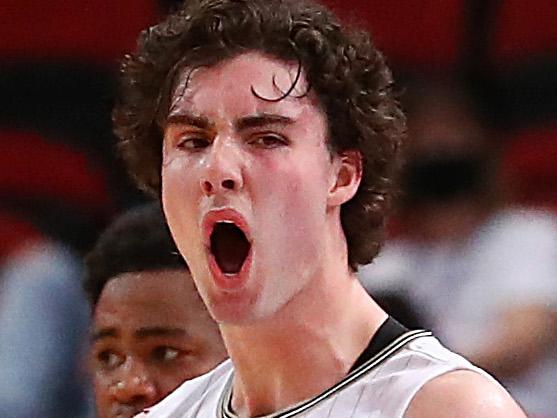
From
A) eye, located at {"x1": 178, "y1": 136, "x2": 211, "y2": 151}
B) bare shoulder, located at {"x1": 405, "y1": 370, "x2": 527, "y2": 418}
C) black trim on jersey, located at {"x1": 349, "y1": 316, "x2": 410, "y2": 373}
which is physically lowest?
bare shoulder, located at {"x1": 405, "y1": 370, "x2": 527, "y2": 418}

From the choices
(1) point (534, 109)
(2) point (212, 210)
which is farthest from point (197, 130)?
(1) point (534, 109)

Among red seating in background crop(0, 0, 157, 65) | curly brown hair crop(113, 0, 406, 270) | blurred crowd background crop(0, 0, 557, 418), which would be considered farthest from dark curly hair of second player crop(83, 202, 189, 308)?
red seating in background crop(0, 0, 157, 65)

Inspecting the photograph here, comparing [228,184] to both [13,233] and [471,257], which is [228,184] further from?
[13,233]

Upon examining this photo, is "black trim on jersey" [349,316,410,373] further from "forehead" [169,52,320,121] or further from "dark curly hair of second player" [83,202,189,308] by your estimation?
"dark curly hair of second player" [83,202,189,308]

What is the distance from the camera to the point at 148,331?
173cm

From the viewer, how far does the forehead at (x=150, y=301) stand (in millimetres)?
1736

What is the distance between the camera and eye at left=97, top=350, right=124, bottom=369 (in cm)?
176

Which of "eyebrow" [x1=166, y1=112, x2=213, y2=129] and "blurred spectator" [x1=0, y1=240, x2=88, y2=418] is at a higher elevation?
"blurred spectator" [x1=0, y1=240, x2=88, y2=418]

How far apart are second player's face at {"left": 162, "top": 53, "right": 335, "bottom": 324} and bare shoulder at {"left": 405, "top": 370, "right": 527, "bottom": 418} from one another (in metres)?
0.15

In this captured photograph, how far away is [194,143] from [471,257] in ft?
4.23

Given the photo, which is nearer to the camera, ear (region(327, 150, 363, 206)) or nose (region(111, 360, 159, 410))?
ear (region(327, 150, 363, 206))

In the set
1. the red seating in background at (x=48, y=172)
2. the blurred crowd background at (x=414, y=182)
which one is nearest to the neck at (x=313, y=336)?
the blurred crowd background at (x=414, y=182)

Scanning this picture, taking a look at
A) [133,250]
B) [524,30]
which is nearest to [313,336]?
[133,250]

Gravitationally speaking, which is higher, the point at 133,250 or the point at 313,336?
the point at 133,250
